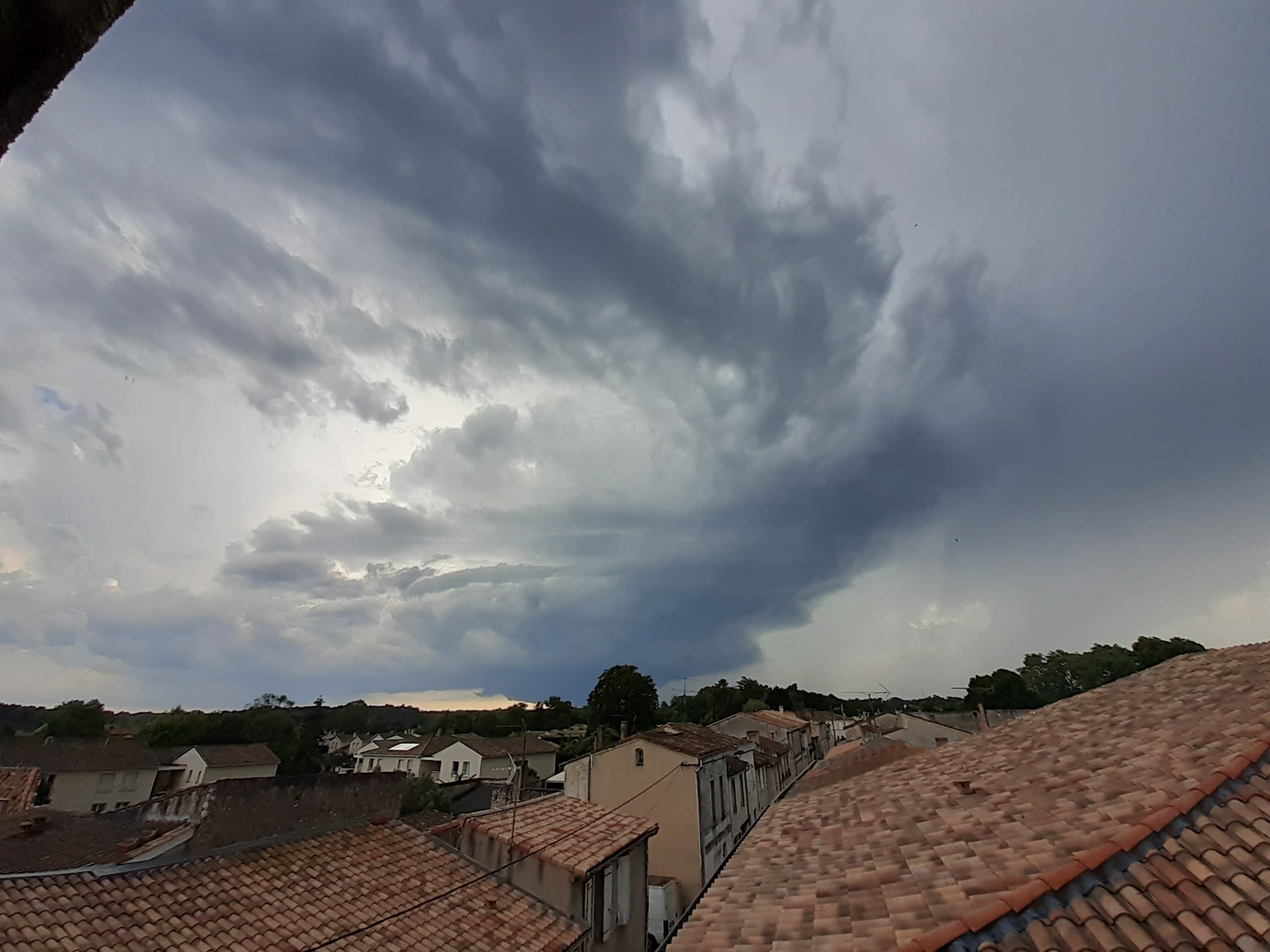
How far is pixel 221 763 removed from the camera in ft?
189

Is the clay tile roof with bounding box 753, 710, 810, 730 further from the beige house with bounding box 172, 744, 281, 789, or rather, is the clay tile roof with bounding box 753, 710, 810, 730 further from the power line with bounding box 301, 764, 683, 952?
the beige house with bounding box 172, 744, 281, 789

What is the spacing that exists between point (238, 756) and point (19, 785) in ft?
66.9

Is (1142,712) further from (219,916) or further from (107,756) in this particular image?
(107,756)

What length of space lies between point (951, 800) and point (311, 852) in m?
13.2

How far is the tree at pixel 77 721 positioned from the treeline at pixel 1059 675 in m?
112

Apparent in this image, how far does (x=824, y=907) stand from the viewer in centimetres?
613

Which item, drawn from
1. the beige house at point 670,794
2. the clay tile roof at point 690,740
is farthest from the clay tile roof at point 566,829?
the clay tile roof at point 690,740

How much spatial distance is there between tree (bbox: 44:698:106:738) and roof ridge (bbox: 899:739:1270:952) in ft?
314

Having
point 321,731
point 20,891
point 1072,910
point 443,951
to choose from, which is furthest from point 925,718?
point 321,731

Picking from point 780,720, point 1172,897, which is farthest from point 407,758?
point 1172,897

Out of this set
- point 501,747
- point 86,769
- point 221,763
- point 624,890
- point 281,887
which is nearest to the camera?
point 281,887

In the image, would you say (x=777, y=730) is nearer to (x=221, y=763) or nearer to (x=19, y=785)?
(x=221, y=763)

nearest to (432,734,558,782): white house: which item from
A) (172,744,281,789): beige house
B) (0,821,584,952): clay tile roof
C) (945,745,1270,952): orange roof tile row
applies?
(172,744,281,789): beige house

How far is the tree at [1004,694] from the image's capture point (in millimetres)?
78956
